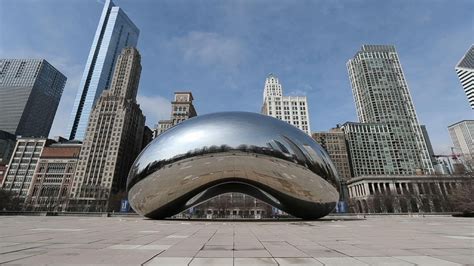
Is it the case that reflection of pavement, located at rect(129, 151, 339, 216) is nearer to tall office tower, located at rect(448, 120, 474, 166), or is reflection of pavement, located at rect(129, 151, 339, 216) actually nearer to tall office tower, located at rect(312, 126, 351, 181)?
tall office tower, located at rect(312, 126, 351, 181)

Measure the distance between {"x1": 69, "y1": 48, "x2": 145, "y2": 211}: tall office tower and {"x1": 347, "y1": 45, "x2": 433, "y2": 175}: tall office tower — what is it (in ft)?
438

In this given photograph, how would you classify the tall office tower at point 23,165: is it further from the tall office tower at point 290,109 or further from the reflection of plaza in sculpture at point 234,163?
the reflection of plaza in sculpture at point 234,163

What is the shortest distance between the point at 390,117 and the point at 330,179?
487ft

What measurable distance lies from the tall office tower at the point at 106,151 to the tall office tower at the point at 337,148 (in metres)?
94.8

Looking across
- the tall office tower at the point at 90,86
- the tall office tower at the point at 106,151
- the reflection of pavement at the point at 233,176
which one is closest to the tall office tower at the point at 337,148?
the tall office tower at the point at 106,151

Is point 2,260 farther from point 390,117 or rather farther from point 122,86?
point 390,117

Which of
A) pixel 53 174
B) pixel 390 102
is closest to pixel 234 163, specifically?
pixel 53 174

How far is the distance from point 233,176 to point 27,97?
206832 mm

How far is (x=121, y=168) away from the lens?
110 m

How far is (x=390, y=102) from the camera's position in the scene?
140m

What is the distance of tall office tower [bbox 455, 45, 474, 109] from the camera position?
13950 centimetres

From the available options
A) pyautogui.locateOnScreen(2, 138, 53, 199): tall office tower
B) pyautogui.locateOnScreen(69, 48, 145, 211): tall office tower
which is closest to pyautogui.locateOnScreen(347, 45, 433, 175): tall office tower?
pyautogui.locateOnScreen(69, 48, 145, 211): tall office tower

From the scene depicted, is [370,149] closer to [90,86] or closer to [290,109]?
[290,109]

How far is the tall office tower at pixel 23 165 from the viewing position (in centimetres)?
10756
